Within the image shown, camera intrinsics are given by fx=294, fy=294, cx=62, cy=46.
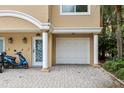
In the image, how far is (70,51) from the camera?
75.2 ft

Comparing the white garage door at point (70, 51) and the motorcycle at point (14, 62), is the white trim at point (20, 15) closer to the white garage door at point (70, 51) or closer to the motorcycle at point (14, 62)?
the motorcycle at point (14, 62)

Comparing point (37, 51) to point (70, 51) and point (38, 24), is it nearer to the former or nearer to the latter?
point (70, 51)

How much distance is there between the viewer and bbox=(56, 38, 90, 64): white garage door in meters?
22.8

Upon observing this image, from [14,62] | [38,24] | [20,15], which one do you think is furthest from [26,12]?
[14,62]

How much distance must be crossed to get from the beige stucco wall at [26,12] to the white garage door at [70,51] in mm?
4979

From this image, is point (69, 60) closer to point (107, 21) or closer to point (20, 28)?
point (20, 28)

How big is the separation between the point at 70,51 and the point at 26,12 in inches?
236

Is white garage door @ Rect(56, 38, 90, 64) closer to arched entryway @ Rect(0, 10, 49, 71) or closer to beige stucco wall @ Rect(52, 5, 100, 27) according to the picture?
beige stucco wall @ Rect(52, 5, 100, 27)

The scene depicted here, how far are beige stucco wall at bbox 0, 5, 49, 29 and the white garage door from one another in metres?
4.98

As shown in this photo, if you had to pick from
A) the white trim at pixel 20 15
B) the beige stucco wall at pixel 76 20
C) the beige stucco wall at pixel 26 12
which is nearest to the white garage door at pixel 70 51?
the beige stucco wall at pixel 76 20

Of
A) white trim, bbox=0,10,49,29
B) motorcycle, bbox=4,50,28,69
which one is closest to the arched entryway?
white trim, bbox=0,10,49,29

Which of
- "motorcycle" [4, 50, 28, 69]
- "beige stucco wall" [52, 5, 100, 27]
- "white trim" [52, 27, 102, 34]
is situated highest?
"beige stucco wall" [52, 5, 100, 27]

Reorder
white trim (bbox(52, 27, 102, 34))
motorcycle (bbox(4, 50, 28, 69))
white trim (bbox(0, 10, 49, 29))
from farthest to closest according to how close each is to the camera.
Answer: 1. white trim (bbox(52, 27, 102, 34))
2. motorcycle (bbox(4, 50, 28, 69))
3. white trim (bbox(0, 10, 49, 29))
